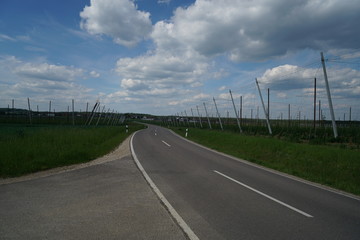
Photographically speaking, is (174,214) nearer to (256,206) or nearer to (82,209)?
(82,209)

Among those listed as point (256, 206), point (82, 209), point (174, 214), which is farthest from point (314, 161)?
point (82, 209)

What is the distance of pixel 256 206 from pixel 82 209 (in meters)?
3.73

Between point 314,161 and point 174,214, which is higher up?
point 174,214

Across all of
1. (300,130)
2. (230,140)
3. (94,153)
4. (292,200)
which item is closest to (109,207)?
(292,200)

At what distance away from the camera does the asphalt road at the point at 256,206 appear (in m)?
4.21

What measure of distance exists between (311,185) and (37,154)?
10.7 metres

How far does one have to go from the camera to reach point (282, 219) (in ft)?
15.7

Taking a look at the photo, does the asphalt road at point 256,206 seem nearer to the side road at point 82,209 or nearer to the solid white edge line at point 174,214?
the solid white edge line at point 174,214

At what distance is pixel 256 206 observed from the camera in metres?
5.49

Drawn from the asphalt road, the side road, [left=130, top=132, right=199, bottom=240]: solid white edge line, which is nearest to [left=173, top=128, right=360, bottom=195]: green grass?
the asphalt road

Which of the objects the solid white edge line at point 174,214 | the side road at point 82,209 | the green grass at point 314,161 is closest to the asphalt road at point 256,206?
the solid white edge line at point 174,214

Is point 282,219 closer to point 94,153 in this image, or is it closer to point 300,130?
point 94,153

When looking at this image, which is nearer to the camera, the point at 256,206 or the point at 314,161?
the point at 256,206

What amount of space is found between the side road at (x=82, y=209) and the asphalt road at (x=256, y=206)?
2.00 feet
